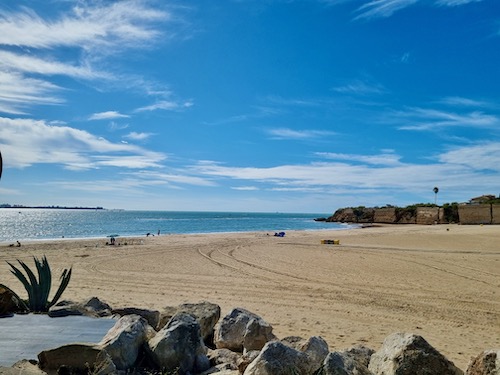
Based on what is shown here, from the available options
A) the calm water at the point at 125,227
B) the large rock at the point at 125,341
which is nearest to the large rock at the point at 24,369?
the large rock at the point at 125,341

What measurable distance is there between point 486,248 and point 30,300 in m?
21.7

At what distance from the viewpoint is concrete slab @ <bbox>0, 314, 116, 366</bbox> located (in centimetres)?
379

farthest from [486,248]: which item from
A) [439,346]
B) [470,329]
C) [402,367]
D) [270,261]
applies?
[402,367]

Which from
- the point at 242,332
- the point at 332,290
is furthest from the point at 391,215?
the point at 242,332

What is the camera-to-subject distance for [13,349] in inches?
151

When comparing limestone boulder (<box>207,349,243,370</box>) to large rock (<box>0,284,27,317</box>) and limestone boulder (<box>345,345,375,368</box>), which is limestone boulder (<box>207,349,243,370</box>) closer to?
limestone boulder (<box>345,345,375,368</box>)

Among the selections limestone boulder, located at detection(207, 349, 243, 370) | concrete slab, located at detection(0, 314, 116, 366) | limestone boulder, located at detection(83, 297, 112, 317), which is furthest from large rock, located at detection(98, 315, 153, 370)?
limestone boulder, located at detection(83, 297, 112, 317)

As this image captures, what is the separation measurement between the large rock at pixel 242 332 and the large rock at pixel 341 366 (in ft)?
4.79

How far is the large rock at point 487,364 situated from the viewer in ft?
10.6

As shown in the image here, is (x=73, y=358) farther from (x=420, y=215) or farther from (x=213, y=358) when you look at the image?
(x=420, y=215)

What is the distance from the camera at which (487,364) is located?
333 cm

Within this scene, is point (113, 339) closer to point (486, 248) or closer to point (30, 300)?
point (30, 300)

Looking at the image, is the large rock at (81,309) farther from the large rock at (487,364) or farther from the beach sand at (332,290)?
the large rock at (487,364)

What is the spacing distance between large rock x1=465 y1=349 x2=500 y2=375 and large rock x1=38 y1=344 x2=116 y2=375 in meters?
3.24
